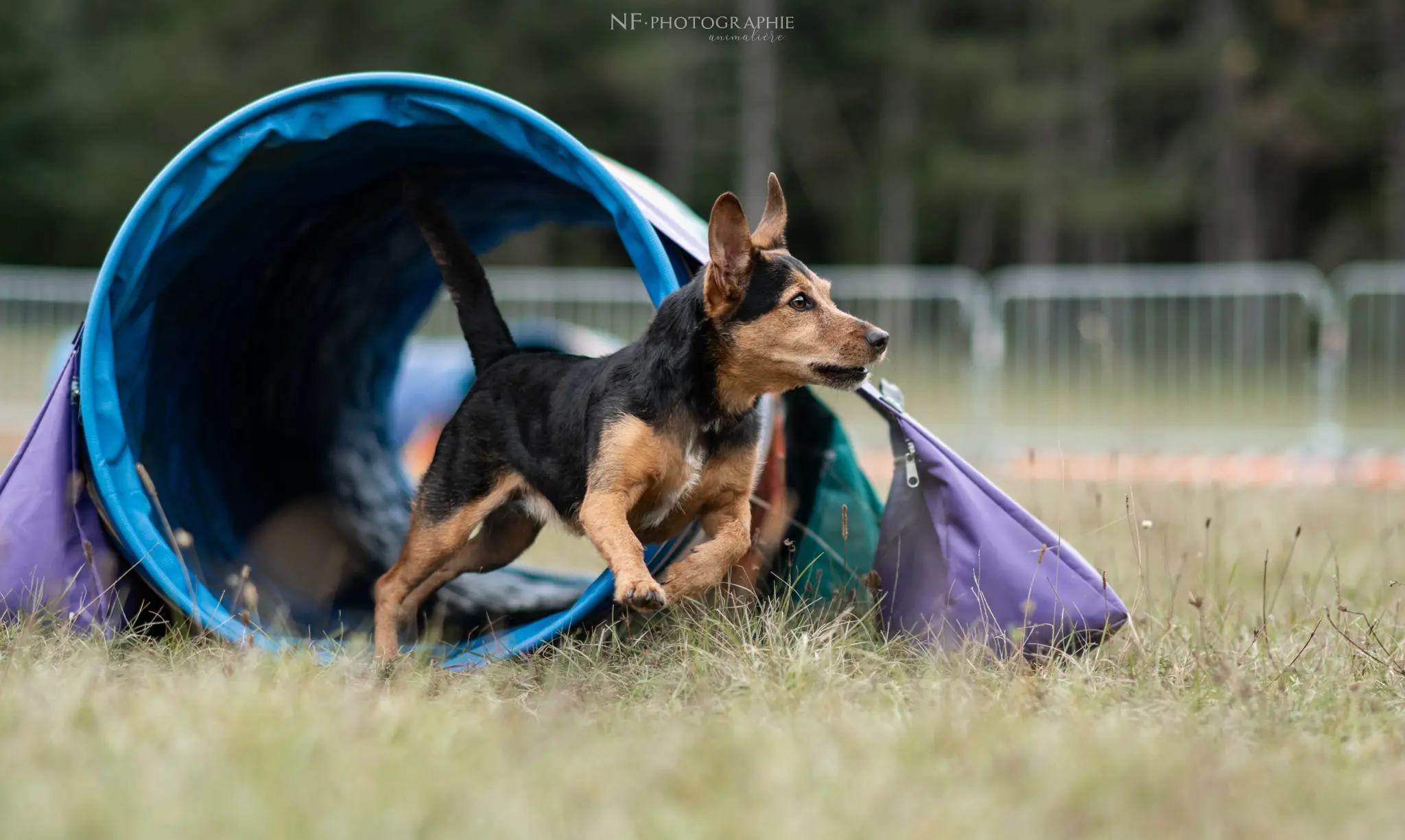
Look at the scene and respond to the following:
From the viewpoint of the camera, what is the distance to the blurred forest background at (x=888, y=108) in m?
24.9

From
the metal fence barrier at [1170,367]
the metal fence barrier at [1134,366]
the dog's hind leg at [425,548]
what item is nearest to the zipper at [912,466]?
the dog's hind leg at [425,548]

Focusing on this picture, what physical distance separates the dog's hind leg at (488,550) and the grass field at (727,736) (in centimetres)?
83

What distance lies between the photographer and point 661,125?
28.1 m

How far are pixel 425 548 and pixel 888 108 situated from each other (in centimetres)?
2527

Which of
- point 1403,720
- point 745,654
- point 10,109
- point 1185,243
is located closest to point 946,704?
point 745,654

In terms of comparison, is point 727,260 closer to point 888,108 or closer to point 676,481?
point 676,481

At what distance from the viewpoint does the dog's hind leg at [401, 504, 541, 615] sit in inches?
186

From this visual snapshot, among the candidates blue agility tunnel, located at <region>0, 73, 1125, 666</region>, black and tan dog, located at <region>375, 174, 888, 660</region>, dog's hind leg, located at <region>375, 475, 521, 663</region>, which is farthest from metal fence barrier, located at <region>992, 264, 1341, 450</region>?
dog's hind leg, located at <region>375, 475, 521, 663</region>

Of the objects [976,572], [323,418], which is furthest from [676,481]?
[323,418]

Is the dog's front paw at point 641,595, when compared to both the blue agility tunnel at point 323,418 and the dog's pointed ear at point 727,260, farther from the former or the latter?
the dog's pointed ear at point 727,260

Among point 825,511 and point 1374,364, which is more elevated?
point 825,511

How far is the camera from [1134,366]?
12867 millimetres

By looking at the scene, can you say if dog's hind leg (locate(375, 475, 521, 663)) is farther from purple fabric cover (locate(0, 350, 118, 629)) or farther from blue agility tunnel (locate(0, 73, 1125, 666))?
purple fabric cover (locate(0, 350, 118, 629))

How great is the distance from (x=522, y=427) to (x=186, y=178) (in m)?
1.33
